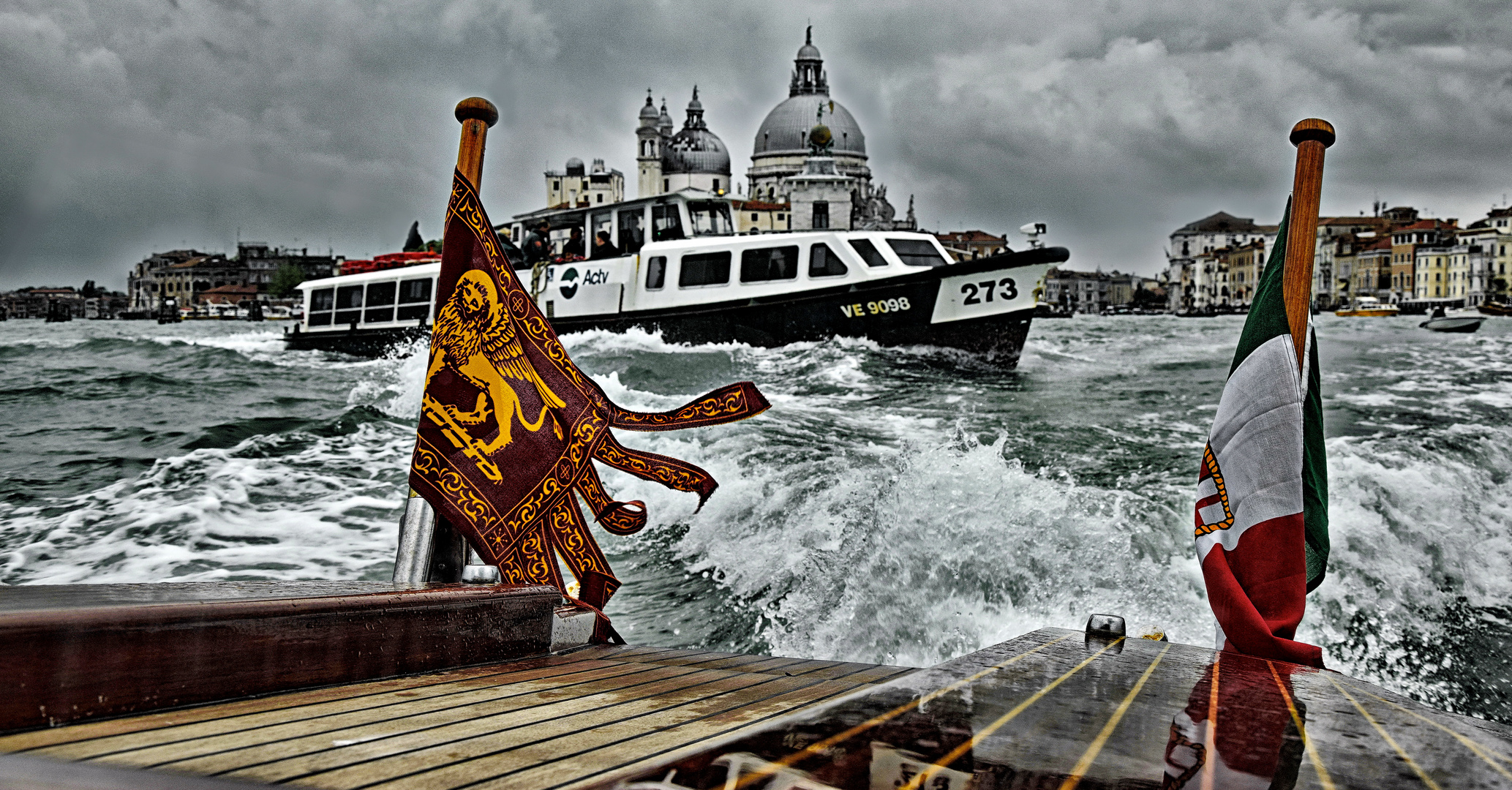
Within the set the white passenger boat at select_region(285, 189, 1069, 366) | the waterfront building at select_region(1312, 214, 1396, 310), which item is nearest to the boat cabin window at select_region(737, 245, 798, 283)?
the white passenger boat at select_region(285, 189, 1069, 366)

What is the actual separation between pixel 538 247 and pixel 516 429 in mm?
14512

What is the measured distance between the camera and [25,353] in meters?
20.6

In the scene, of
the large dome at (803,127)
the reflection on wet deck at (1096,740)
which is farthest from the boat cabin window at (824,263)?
the large dome at (803,127)

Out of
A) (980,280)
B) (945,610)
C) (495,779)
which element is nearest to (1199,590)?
(945,610)

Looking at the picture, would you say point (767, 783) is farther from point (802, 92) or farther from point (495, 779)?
point (802, 92)

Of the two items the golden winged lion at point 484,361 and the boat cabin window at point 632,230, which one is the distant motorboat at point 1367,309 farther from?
the golden winged lion at point 484,361

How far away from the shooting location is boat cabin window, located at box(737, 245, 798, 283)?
1603 cm

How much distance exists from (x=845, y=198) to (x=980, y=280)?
5293 cm

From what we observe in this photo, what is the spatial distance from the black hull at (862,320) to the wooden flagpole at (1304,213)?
11107 millimetres

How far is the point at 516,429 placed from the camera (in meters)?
3.62

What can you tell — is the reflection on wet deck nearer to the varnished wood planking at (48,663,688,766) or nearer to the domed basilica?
the varnished wood planking at (48,663,688,766)

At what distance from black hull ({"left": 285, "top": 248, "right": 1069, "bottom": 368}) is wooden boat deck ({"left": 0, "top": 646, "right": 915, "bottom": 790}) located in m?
12.6

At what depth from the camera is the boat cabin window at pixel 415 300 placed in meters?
18.5

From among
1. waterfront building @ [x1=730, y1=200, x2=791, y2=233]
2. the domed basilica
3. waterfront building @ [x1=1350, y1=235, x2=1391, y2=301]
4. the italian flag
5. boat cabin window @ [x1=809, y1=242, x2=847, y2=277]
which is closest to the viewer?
the italian flag
